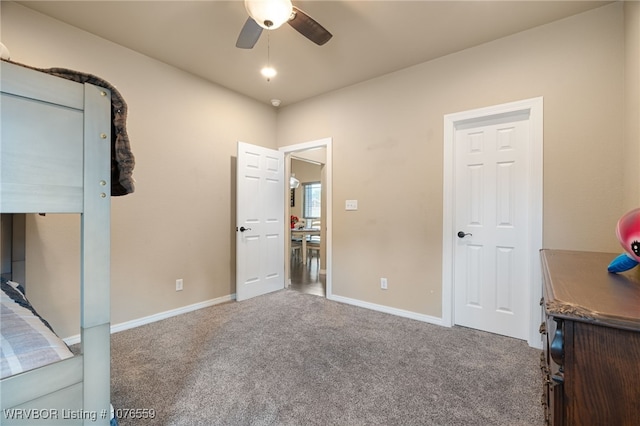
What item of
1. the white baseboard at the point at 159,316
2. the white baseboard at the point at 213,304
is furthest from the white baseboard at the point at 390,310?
the white baseboard at the point at 159,316

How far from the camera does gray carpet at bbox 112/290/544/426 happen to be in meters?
1.53

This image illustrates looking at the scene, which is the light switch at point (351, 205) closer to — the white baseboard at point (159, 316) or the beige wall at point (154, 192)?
the beige wall at point (154, 192)

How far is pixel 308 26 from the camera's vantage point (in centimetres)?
196

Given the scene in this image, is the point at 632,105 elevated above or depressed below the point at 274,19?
below

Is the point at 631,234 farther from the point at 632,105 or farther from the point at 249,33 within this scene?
the point at 249,33

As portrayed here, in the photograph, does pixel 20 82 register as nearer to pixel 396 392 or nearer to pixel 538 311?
pixel 396 392

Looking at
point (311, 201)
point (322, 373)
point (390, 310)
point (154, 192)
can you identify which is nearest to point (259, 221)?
point (154, 192)

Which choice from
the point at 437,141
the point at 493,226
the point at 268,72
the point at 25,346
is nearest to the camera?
the point at 25,346

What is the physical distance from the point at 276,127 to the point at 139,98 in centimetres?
184

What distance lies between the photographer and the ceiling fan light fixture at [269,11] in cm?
169

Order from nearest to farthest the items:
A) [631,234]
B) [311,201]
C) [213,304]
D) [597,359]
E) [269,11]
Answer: [597,359], [631,234], [269,11], [213,304], [311,201]

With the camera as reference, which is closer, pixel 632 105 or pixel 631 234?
pixel 631 234

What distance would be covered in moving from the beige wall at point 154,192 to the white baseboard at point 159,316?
0.04 metres

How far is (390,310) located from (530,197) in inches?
67.8
